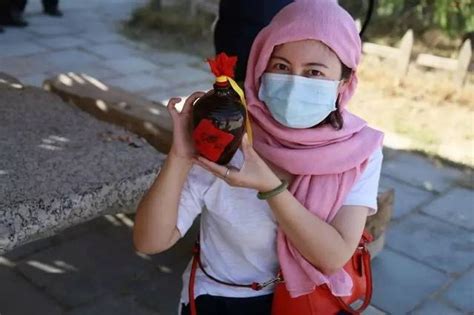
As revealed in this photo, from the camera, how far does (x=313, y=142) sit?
1.64m

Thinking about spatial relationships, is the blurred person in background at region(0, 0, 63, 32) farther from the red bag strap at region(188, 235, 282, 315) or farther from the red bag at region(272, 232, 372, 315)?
the red bag at region(272, 232, 372, 315)

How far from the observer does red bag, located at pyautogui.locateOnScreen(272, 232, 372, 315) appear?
5.57 feet

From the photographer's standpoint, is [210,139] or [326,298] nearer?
[210,139]

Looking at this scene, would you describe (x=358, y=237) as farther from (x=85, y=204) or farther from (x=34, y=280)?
(x=34, y=280)

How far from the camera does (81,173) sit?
95.8 inches

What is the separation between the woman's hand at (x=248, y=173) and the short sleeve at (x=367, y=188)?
0.25 meters

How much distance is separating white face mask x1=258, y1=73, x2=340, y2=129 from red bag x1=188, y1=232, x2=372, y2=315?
388 millimetres

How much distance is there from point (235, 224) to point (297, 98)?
341mm

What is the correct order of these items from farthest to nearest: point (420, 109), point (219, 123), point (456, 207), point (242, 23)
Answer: point (420, 109) < point (456, 207) < point (242, 23) < point (219, 123)

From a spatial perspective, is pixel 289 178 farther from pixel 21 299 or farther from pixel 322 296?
pixel 21 299

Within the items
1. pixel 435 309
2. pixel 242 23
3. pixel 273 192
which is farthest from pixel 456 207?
pixel 273 192

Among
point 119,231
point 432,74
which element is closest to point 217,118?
point 119,231

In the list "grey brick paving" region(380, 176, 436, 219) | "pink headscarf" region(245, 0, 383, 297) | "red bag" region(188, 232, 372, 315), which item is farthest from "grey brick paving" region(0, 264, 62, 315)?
"grey brick paving" region(380, 176, 436, 219)

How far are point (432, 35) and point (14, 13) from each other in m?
4.71
